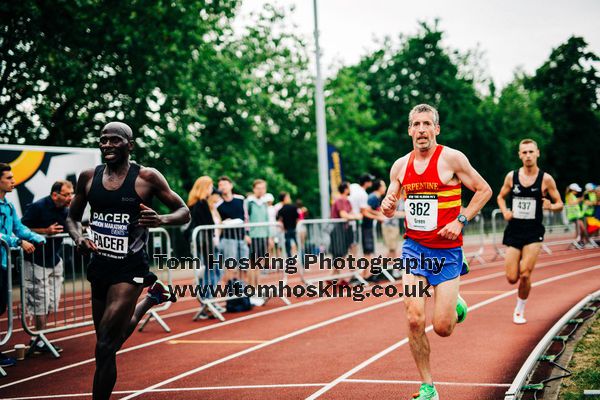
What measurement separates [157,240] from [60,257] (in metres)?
1.95

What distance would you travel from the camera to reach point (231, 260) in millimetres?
11383

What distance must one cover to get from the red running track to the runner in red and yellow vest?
77cm

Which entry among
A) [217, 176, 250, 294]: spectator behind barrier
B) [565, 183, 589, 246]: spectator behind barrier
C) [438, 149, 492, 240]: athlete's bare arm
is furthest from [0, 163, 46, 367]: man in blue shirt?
[565, 183, 589, 246]: spectator behind barrier

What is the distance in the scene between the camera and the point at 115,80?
70.7ft

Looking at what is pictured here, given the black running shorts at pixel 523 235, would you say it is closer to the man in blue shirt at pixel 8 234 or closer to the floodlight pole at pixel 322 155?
the man in blue shirt at pixel 8 234

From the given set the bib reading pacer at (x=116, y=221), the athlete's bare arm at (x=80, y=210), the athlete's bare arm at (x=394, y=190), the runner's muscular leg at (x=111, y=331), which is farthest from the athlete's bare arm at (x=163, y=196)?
the athlete's bare arm at (x=394, y=190)

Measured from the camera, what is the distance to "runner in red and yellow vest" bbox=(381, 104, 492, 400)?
5.21 m

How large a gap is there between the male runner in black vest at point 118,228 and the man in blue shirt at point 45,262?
11.5ft

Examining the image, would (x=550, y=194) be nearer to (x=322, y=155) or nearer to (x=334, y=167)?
(x=322, y=155)

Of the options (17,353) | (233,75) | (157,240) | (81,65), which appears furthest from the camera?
(233,75)

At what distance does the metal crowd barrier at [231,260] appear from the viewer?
1080 cm

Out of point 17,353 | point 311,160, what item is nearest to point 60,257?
point 17,353

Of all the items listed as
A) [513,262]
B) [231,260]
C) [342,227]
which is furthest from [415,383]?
[342,227]

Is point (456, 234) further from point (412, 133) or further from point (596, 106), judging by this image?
point (596, 106)
